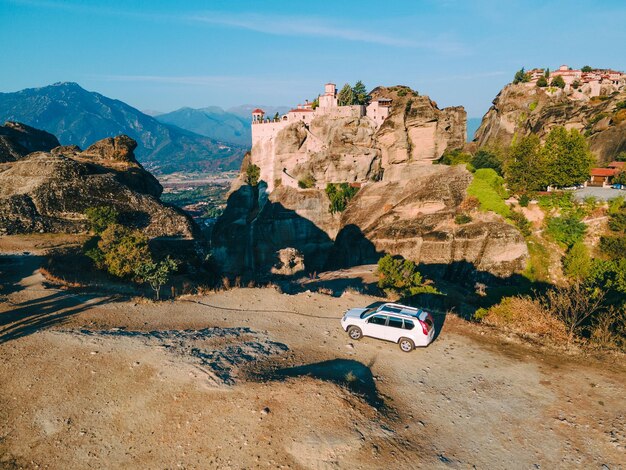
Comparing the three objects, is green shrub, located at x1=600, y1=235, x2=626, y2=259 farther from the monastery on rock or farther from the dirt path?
the monastery on rock

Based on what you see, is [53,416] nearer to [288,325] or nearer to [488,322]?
[288,325]

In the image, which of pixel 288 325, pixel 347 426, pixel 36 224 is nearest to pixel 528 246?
pixel 288 325

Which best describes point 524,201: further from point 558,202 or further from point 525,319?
point 525,319

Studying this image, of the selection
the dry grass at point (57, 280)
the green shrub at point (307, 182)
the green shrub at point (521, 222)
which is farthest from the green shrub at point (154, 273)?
the green shrub at point (307, 182)

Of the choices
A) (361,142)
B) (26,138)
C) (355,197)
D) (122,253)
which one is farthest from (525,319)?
(26,138)

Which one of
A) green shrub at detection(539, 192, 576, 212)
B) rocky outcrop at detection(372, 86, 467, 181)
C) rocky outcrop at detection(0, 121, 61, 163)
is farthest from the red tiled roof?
rocky outcrop at detection(0, 121, 61, 163)

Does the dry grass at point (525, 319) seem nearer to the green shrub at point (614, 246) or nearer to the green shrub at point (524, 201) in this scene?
the green shrub at point (614, 246)

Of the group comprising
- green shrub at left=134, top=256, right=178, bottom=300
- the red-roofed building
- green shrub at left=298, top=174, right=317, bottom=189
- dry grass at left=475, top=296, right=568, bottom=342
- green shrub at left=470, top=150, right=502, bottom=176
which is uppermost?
green shrub at left=470, top=150, right=502, bottom=176

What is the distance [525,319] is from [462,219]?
949 inches

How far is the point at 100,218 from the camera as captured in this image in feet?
87.5

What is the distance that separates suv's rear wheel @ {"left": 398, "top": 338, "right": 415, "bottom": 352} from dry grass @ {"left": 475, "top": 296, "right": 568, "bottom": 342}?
17.4 feet

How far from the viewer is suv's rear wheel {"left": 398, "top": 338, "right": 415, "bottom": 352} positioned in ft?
46.4

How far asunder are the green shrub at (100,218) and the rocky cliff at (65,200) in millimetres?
2015

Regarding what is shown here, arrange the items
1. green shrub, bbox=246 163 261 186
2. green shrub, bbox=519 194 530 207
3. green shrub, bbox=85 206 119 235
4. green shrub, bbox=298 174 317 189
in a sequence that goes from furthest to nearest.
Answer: green shrub, bbox=246 163 261 186
green shrub, bbox=298 174 317 189
green shrub, bbox=519 194 530 207
green shrub, bbox=85 206 119 235
